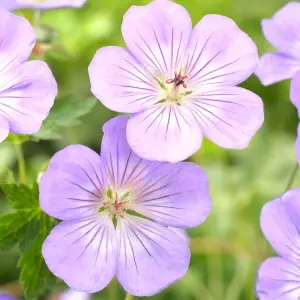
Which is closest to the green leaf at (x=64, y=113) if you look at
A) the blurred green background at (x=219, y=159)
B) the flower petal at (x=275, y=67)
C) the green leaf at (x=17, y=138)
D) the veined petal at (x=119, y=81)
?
the green leaf at (x=17, y=138)

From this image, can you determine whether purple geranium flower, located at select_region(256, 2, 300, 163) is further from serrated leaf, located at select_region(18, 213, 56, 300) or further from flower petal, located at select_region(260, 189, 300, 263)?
serrated leaf, located at select_region(18, 213, 56, 300)

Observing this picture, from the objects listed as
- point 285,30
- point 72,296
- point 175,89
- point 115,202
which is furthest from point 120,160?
point 72,296

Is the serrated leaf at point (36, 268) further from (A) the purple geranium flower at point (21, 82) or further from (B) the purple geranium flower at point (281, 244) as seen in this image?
(B) the purple geranium flower at point (281, 244)

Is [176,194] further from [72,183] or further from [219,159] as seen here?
[219,159]

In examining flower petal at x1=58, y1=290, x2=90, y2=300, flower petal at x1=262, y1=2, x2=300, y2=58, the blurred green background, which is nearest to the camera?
flower petal at x1=262, y1=2, x2=300, y2=58

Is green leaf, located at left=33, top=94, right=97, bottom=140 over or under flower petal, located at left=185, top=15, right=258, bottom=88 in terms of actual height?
under

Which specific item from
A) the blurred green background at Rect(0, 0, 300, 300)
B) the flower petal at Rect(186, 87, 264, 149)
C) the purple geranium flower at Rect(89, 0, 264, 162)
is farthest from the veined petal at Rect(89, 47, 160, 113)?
the blurred green background at Rect(0, 0, 300, 300)
